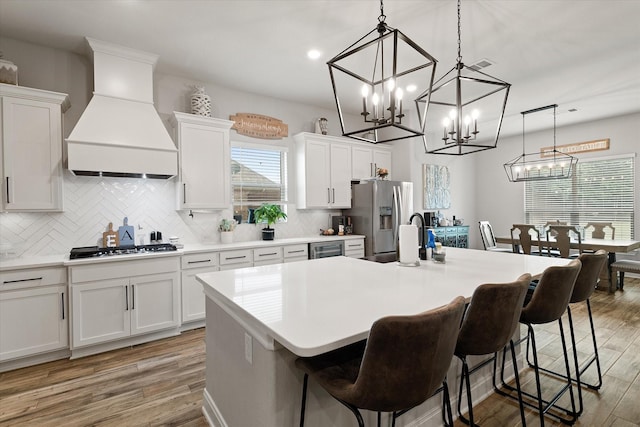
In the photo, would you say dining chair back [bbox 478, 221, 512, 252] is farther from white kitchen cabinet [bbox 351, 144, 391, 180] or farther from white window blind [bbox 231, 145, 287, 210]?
white window blind [bbox 231, 145, 287, 210]

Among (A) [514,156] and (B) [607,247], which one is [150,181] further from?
(A) [514,156]

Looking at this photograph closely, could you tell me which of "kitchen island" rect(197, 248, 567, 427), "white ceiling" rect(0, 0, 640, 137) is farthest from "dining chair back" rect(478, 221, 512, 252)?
"kitchen island" rect(197, 248, 567, 427)

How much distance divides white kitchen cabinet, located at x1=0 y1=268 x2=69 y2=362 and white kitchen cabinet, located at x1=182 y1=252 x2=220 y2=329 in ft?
3.39

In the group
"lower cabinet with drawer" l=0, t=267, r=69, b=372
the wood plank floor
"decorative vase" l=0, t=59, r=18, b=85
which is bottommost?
the wood plank floor

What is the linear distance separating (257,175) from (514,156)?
20.8ft

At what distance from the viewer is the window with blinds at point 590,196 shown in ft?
19.5

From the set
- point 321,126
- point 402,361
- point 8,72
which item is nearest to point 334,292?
point 402,361

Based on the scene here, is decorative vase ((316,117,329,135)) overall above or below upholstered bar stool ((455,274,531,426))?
above

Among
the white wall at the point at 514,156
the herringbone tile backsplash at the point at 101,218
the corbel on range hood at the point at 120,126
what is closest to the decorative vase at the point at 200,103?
the corbel on range hood at the point at 120,126

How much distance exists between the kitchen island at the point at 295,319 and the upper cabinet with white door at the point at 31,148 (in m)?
2.32

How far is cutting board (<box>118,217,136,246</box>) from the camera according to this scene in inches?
139

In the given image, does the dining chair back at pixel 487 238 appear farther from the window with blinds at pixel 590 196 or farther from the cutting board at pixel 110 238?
the cutting board at pixel 110 238

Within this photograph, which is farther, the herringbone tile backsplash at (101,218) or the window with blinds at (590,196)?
the window with blinds at (590,196)

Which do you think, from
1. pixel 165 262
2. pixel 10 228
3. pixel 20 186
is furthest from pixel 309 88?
pixel 10 228
